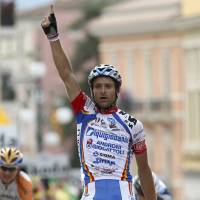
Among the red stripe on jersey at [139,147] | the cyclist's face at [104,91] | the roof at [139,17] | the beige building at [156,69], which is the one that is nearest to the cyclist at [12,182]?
the red stripe on jersey at [139,147]

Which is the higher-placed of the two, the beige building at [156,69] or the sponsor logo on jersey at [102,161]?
the sponsor logo on jersey at [102,161]

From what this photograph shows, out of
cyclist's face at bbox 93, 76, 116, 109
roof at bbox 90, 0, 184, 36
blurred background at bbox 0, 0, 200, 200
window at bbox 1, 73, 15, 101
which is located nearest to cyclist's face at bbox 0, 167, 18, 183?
cyclist's face at bbox 93, 76, 116, 109

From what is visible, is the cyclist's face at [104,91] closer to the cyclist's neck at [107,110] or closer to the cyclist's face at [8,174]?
the cyclist's neck at [107,110]

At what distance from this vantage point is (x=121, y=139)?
987 centimetres

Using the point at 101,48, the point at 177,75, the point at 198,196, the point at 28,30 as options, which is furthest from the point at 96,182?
the point at 28,30

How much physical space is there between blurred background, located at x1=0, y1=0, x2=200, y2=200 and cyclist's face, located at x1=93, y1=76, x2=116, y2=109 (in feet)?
78.7

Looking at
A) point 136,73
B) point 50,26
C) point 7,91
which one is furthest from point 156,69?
point 50,26

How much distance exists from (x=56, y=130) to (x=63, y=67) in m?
76.4

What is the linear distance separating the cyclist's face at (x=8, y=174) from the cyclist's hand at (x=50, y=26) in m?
4.01

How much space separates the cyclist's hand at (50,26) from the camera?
9.95 meters

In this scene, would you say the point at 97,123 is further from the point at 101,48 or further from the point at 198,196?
the point at 101,48

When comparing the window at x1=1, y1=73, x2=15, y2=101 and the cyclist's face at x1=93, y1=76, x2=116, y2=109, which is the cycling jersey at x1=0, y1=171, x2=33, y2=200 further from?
the window at x1=1, y1=73, x2=15, y2=101

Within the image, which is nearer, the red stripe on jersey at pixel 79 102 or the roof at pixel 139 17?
the red stripe on jersey at pixel 79 102

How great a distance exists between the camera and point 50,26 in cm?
998
